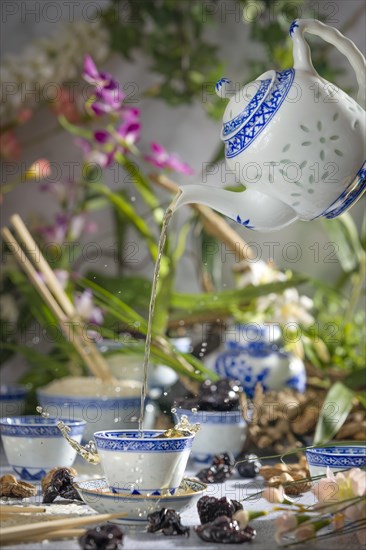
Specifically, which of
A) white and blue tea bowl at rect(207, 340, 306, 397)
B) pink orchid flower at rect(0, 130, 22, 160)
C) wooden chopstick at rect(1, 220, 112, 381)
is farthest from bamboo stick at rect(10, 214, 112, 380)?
pink orchid flower at rect(0, 130, 22, 160)

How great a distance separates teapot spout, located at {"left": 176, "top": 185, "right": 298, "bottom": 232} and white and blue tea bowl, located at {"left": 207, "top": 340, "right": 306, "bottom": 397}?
0.36 metres

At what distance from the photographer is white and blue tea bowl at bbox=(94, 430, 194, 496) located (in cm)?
74

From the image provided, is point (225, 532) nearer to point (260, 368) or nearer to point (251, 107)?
point (251, 107)

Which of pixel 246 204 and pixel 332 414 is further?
pixel 332 414

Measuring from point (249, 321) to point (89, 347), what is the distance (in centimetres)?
25

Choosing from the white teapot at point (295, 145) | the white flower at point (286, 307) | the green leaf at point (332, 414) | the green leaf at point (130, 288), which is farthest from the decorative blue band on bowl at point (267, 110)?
the green leaf at point (130, 288)

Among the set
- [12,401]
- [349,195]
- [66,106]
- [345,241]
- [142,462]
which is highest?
[66,106]

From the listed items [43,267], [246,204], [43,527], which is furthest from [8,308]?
[43,527]

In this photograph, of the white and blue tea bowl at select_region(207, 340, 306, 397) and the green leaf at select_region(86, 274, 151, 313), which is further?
the green leaf at select_region(86, 274, 151, 313)

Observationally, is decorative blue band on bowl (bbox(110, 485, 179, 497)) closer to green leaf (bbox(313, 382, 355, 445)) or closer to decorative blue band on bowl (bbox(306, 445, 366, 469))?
decorative blue band on bowl (bbox(306, 445, 366, 469))

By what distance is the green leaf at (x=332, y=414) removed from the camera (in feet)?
3.55

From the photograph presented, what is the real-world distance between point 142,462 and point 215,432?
333 mm

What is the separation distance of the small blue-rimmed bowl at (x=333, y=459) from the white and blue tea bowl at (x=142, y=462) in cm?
15

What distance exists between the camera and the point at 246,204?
0.85 meters
